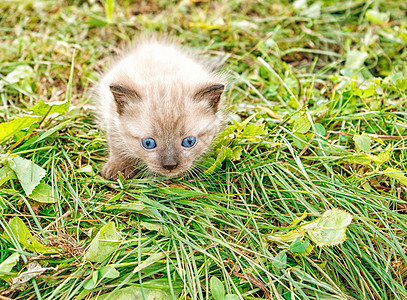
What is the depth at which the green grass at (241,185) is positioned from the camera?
199 centimetres

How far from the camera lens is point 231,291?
1962 mm

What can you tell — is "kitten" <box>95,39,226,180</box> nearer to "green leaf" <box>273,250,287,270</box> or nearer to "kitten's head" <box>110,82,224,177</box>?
"kitten's head" <box>110,82,224,177</box>

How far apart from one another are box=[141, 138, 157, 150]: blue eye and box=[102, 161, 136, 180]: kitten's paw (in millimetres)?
298

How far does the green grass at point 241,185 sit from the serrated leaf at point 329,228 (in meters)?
0.07

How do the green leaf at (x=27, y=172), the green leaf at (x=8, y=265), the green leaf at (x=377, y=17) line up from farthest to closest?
the green leaf at (x=377, y=17), the green leaf at (x=27, y=172), the green leaf at (x=8, y=265)

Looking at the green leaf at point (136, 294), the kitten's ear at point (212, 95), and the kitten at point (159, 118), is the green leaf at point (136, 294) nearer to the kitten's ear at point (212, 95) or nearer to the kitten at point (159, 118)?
the kitten at point (159, 118)

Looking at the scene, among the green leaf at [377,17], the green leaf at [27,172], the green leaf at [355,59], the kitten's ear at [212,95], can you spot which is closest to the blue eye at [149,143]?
the kitten's ear at [212,95]

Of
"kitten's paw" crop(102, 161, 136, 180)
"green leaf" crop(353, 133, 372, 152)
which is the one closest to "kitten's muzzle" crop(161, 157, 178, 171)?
"kitten's paw" crop(102, 161, 136, 180)

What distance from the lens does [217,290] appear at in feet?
6.10

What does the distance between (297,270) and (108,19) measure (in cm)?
314

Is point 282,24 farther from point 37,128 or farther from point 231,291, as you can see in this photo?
point 231,291

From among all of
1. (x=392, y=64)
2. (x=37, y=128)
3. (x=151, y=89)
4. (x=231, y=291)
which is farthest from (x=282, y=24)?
(x=231, y=291)


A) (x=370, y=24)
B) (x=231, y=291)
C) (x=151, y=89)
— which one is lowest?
(x=231, y=291)

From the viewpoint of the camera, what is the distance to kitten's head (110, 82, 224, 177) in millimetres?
2285
